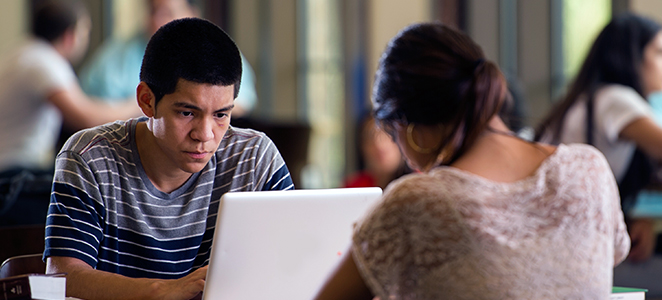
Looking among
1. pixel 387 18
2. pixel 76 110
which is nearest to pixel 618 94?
pixel 76 110

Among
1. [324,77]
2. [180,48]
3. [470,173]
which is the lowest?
[324,77]

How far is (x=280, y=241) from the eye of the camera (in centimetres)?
114

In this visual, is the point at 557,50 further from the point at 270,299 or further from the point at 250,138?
the point at 270,299

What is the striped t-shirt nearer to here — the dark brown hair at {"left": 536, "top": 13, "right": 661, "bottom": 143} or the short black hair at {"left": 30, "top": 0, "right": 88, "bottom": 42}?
the dark brown hair at {"left": 536, "top": 13, "right": 661, "bottom": 143}

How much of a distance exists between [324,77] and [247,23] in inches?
37.7

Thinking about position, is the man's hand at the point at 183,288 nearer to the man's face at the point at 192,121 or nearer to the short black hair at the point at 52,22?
the man's face at the point at 192,121

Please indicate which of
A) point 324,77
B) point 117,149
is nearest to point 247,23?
point 324,77

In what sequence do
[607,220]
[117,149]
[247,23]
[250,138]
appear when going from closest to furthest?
[607,220] < [117,149] < [250,138] < [247,23]

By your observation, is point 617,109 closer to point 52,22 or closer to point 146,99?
point 146,99

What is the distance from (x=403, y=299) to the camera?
1037 mm

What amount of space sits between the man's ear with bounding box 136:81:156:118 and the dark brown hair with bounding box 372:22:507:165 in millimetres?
543

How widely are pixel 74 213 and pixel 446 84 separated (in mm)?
748

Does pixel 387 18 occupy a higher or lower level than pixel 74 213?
higher

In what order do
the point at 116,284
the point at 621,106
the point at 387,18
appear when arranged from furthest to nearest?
the point at 387,18 < the point at 621,106 < the point at 116,284
